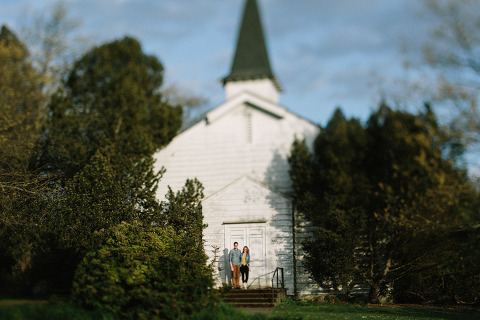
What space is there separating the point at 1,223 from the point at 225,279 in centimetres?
871

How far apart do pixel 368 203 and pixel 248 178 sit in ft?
16.6

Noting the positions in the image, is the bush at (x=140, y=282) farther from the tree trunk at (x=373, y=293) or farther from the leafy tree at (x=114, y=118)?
the tree trunk at (x=373, y=293)

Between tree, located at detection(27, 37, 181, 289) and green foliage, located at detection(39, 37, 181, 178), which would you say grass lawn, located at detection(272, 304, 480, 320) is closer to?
tree, located at detection(27, 37, 181, 289)

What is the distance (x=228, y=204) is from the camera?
2109 centimetres

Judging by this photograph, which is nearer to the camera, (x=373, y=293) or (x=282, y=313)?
(x=282, y=313)

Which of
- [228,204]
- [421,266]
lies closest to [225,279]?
[228,204]

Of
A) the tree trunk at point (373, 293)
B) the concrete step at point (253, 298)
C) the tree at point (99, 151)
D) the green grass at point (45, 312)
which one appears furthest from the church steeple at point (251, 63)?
the green grass at point (45, 312)

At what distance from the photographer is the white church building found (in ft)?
66.7

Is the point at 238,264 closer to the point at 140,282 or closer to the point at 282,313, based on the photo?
the point at 282,313

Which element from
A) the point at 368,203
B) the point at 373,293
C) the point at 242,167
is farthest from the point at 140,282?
the point at 242,167

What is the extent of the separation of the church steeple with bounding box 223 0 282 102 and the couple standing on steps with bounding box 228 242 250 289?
1422 centimetres

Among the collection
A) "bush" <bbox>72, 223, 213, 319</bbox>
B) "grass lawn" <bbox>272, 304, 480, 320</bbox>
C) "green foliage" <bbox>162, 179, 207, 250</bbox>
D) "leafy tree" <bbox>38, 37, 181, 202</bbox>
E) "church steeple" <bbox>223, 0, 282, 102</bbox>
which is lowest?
"grass lawn" <bbox>272, 304, 480, 320</bbox>

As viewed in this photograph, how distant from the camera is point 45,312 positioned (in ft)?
38.7

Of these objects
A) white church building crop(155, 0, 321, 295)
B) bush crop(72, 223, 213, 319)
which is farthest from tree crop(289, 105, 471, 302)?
bush crop(72, 223, 213, 319)
